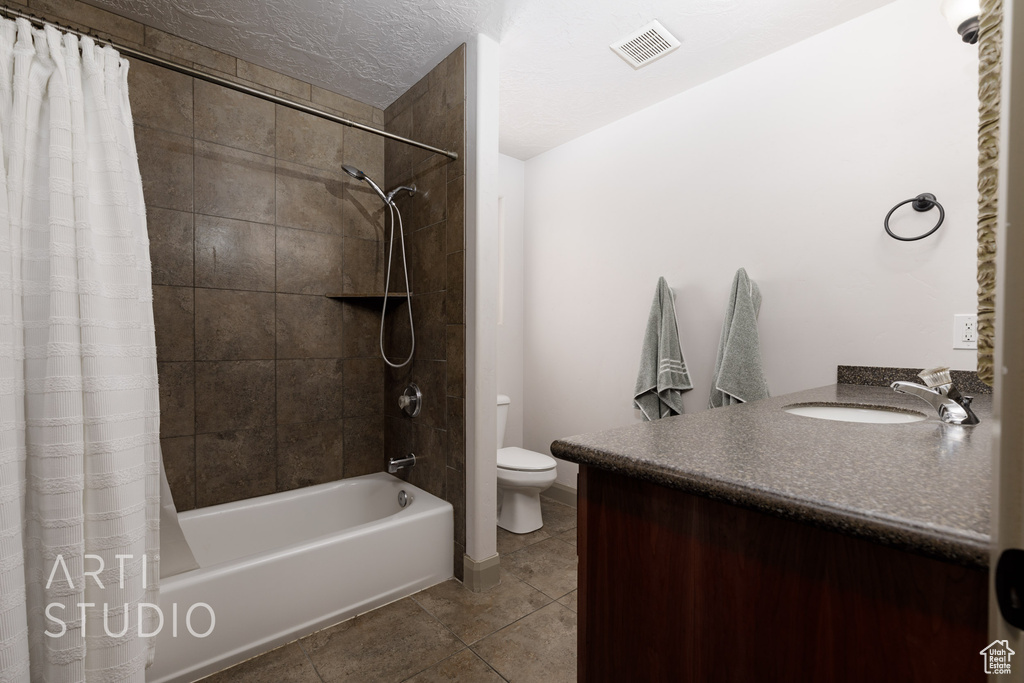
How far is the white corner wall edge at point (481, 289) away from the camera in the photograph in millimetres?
1921

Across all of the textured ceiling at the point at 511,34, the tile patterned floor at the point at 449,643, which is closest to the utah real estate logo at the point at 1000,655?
the tile patterned floor at the point at 449,643

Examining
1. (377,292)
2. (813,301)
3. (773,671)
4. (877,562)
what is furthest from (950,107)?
(377,292)

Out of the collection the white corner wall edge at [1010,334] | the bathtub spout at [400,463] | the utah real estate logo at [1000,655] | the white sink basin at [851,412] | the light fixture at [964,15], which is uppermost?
the light fixture at [964,15]

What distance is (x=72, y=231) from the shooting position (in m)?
1.17

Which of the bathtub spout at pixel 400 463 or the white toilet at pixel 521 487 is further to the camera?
the white toilet at pixel 521 487

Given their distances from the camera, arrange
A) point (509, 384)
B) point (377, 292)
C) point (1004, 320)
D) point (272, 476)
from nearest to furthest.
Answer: point (1004, 320) < point (272, 476) < point (377, 292) < point (509, 384)

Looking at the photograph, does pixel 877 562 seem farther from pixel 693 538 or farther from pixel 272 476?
pixel 272 476

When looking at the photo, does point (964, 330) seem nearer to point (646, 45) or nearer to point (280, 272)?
point (646, 45)

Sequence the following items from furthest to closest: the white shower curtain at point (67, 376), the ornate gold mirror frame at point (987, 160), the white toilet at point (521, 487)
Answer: the white toilet at point (521, 487), the white shower curtain at point (67, 376), the ornate gold mirror frame at point (987, 160)

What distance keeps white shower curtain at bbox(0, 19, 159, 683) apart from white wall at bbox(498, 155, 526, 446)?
2124mm

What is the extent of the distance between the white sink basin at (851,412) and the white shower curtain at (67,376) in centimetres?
177

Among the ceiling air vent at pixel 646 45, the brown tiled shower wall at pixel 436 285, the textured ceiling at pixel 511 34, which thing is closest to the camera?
the textured ceiling at pixel 511 34

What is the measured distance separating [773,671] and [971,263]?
1.67 metres

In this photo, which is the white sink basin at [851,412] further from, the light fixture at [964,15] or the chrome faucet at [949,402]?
the light fixture at [964,15]
